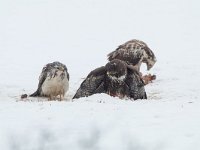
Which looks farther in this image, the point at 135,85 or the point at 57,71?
the point at 57,71

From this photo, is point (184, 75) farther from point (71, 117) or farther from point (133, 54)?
point (71, 117)

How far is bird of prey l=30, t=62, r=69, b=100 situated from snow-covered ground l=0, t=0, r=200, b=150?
295mm

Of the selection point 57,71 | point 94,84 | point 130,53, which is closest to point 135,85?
point 94,84

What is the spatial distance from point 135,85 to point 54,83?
2051mm

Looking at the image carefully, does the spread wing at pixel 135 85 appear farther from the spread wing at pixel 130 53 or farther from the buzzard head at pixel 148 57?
the buzzard head at pixel 148 57

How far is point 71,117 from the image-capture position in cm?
954

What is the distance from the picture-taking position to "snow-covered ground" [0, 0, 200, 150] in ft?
27.4

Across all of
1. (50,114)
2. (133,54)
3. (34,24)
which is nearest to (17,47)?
(34,24)

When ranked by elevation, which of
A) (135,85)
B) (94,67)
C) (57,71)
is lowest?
(135,85)

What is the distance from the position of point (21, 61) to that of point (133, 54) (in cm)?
790

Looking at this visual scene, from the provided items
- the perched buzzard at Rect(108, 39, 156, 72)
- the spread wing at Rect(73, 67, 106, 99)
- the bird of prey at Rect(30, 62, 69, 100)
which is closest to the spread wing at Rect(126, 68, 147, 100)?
the spread wing at Rect(73, 67, 106, 99)

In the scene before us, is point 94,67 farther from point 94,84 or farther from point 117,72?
point 117,72

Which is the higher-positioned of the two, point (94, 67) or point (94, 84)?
point (94, 67)

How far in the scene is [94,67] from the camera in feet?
67.7
